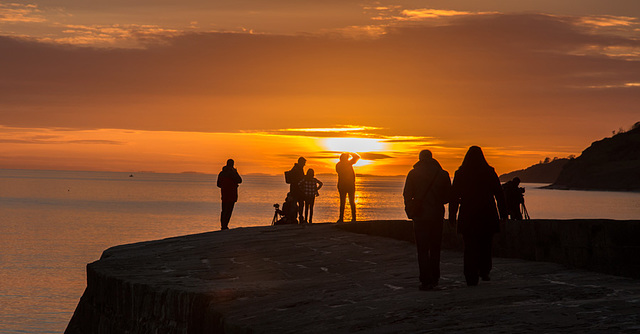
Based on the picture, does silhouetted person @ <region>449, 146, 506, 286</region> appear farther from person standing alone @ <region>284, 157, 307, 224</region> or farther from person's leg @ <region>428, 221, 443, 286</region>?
person standing alone @ <region>284, 157, 307, 224</region>

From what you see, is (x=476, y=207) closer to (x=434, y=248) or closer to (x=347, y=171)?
(x=434, y=248)

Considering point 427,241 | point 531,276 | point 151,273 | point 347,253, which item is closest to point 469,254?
point 427,241

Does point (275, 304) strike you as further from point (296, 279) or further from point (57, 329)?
point (57, 329)

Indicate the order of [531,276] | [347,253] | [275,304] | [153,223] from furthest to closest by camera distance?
[153,223], [347,253], [531,276], [275,304]

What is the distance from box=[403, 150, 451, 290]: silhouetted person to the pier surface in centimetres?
31

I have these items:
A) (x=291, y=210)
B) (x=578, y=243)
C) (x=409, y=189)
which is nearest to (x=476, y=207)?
Result: (x=409, y=189)

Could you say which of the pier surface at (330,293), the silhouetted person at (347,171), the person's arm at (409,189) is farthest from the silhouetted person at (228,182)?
the person's arm at (409,189)

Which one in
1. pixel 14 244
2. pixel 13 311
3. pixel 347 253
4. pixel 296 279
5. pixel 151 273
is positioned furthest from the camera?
pixel 14 244

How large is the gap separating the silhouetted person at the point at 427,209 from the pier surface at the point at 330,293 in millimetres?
312

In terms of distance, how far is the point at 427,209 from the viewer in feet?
32.2

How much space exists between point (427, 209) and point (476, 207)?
0.67 metres

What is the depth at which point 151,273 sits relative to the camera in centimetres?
1318

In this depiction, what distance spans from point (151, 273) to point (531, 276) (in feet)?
20.6

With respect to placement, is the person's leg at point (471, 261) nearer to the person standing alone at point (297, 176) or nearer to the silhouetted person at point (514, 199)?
the person standing alone at point (297, 176)
